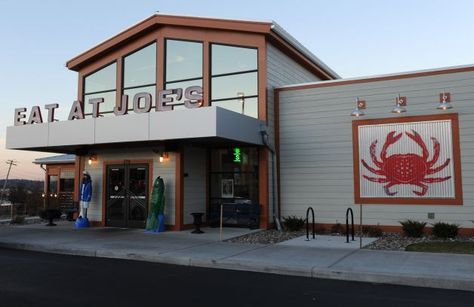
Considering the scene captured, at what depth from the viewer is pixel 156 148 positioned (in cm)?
1683

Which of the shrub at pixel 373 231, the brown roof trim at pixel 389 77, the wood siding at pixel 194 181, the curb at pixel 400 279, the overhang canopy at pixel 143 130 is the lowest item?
the curb at pixel 400 279

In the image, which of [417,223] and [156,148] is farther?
[156,148]

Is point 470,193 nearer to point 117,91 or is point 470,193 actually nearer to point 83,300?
point 83,300

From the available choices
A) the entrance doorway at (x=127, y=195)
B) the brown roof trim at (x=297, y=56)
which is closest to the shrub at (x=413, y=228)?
the brown roof trim at (x=297, y=56)

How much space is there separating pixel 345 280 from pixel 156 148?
9796mm

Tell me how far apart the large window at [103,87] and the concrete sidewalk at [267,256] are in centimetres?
583

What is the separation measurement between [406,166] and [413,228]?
208 centimetres

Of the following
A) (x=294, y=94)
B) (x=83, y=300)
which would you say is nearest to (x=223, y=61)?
(x=294, y=94)

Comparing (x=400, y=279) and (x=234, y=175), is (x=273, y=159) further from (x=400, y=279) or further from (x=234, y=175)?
(x=400, y=279)

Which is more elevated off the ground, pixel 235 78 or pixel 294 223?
pixel 235 78

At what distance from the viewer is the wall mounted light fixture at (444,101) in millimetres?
13758

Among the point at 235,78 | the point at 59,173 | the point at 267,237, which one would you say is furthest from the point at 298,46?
the point at 59,173

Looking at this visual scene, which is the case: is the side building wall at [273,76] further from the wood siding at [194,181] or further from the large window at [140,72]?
the large window at [140,72]

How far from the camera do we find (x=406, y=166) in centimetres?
1477
